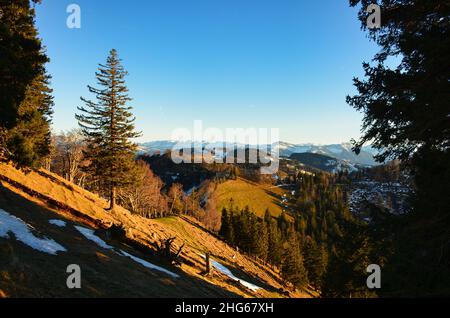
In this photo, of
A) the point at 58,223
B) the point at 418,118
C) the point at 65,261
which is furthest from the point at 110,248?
the point at 418,118

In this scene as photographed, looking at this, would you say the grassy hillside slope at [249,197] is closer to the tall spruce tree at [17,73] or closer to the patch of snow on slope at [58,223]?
the patch of snow on slope at [58,223]

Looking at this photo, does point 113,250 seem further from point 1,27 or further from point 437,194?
point 437,194

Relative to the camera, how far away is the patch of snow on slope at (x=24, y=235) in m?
12.7

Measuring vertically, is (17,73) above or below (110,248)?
above

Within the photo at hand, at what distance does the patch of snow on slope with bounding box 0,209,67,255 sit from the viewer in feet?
41.6

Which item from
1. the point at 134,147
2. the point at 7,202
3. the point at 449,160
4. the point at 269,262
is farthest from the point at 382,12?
the point at 269,262

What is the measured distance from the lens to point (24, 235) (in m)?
13.3

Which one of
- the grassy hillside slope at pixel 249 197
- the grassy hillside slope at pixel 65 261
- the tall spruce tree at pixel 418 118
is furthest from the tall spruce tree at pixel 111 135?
the grassy hillside slope at pixel 249 197

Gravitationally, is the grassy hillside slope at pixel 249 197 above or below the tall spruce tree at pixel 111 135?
below

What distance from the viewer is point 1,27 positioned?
1270 centimetres

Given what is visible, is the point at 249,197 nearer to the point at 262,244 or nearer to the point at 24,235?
the point at 262,244

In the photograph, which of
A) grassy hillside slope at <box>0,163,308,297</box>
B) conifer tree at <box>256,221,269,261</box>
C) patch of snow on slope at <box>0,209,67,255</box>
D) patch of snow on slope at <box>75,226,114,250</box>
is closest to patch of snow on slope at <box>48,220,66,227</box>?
grassy hillside slope at <box>0,163,308,297</box>

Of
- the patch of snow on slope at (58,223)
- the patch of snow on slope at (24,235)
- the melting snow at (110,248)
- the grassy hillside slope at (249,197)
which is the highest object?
the patch of snow on slope at (24,235)
